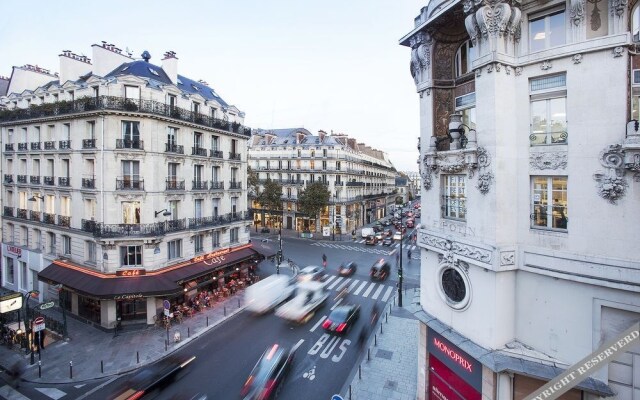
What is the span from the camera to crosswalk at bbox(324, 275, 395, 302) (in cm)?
2689

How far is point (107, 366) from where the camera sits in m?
16.6

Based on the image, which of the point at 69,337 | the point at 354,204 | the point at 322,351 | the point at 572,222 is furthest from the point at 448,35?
the point at 354,204

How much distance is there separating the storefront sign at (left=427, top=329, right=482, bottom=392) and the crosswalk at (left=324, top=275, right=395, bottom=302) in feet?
46.6

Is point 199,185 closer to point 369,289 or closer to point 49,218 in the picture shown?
point 49,218

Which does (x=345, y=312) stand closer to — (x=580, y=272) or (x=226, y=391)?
(x=226, y=391)

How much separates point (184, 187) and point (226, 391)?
15136 millimetres

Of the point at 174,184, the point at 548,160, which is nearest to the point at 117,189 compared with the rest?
the point at 174,184

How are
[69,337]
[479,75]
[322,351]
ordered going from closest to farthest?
[479,75] < [322,351] < [69,337]

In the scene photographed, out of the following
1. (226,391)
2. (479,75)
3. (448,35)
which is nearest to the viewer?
(479,75)

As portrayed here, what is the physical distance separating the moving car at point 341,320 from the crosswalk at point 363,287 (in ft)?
16.8

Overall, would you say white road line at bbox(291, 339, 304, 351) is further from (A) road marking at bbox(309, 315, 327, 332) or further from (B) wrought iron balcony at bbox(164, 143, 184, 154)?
(B) wrought iron balcony at bbox(164, 143, 184, 154)

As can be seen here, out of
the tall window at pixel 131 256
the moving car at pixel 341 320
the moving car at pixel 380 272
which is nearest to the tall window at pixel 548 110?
the moving car at pixel 341 320

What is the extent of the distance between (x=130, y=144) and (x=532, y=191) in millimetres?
23071

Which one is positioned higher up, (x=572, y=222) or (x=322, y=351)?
(x=572, y=222)
